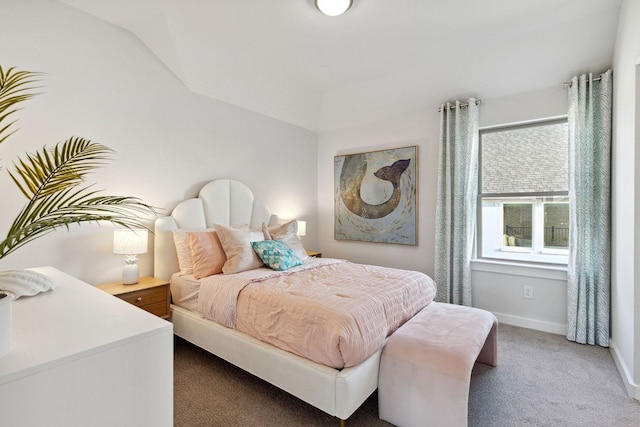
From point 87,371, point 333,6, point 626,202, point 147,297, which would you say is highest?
point 333,6

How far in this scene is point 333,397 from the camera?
1670 millimetres

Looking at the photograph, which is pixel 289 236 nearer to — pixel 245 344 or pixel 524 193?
pixel 245 344

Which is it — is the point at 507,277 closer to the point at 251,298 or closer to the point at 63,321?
the point at 251,298

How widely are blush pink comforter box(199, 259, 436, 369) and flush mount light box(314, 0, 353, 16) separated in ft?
7.10

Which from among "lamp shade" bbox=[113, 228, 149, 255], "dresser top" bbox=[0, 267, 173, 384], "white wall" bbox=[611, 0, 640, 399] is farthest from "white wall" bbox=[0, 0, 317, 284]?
"white wall" bbox=[611, 0, 640, 399]

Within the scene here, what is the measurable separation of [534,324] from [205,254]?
3.33 m

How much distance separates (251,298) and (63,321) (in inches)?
45.4

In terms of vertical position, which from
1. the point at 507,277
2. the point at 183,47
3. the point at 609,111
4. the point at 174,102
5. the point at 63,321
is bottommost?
the point at 507,277

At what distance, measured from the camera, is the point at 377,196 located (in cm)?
423

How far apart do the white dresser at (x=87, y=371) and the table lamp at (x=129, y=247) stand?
1387mm

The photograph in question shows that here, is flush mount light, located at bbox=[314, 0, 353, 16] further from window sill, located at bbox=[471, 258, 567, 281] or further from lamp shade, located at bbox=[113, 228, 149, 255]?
window sill, located at bbox=[471, 258, 567, 281]

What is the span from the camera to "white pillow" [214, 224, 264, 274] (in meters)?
2.68

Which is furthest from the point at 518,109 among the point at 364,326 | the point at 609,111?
the point at 364,326

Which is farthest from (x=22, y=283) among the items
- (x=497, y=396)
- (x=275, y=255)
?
(x=497, y=396)
